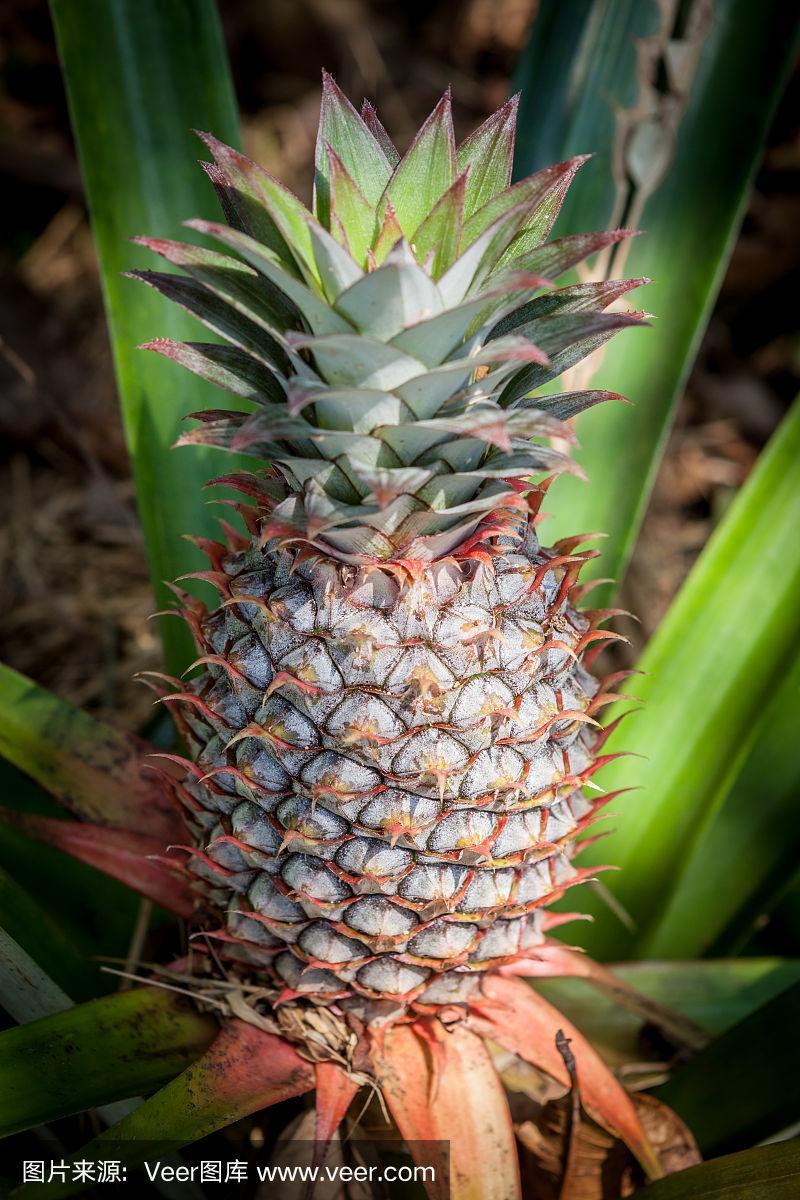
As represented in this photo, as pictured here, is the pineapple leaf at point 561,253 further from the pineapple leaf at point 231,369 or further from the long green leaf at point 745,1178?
the long green leaf at point 745,1178

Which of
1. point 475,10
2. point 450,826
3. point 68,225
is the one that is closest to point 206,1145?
point 450,826

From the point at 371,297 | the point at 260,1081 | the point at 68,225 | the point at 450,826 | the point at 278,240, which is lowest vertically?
the point at 260,1081

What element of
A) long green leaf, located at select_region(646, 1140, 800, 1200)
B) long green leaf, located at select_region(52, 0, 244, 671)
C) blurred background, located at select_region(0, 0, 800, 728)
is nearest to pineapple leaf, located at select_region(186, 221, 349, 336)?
long green leaf, located at select_region(52, 0, 244, 671)

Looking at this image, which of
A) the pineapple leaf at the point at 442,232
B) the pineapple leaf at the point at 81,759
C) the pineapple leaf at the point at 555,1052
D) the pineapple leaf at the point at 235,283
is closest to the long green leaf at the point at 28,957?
the pineapple leaf at the point at 81,759

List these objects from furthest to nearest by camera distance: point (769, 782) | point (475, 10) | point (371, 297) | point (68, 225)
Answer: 1. point (475, 10)
2. point (68, 225)
3. point (769, 782)
4. point (371, 297)

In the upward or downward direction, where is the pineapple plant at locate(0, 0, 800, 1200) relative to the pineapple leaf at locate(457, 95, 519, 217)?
downward

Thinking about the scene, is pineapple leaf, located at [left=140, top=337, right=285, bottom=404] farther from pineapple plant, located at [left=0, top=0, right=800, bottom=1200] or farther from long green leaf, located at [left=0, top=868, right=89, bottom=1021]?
long green leaf, located at [left=0, top=868, right=89, bottom=1021]

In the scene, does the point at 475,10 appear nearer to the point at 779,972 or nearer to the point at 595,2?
the point at 595,2
